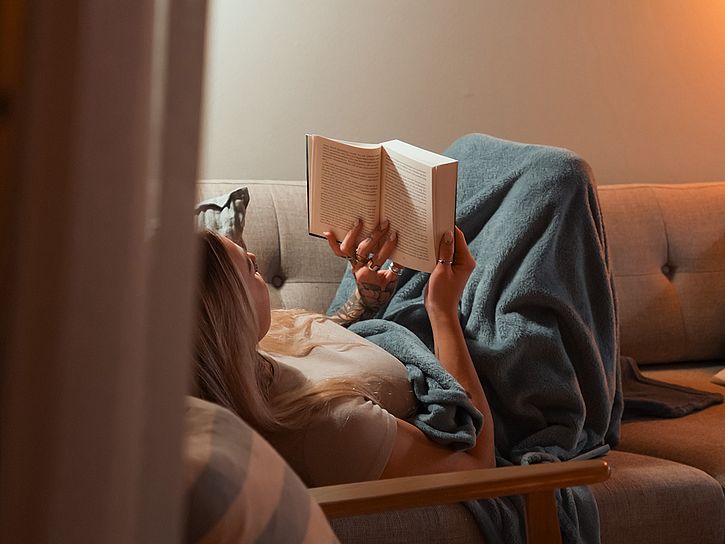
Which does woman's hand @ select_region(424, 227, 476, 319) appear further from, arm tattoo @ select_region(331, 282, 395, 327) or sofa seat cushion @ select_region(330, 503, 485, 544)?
sofa seat cushion @ select_region(330, 503, 485, 544)

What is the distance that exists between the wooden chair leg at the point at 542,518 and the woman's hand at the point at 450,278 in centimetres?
49

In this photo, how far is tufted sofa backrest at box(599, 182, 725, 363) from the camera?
224 centimetres

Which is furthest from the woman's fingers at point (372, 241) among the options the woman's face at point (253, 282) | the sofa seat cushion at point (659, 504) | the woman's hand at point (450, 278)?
the sofa seat cushion at point (659, 504)

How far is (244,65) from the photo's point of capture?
233 centimetres

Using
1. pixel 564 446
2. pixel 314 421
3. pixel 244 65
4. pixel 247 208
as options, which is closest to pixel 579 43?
pixel 244 65

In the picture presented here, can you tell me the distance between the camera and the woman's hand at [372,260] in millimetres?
1559

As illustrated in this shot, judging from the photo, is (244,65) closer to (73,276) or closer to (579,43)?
(579,43)

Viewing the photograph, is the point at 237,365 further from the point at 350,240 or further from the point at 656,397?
the point at 656,397

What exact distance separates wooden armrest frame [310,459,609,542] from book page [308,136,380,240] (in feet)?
1.99

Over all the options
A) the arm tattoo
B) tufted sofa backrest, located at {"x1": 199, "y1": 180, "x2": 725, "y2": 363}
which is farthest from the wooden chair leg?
tufted sofa backrest, located at {"x1": 199, "y1": 180, "x2": 725, "y2": 363}

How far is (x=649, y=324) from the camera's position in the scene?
2.24 metres

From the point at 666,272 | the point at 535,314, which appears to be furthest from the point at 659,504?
the point at 666,272

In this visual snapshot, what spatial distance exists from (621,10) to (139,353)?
8.77 ft

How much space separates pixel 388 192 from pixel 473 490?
24.7 inches
